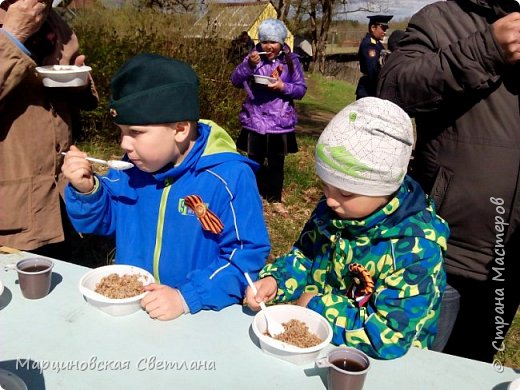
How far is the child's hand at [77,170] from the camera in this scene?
181cm

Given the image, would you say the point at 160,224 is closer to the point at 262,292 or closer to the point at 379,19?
the point at 262,292

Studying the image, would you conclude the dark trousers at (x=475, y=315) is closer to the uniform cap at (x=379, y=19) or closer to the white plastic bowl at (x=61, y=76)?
the white plastic bowl at (x=61, y=76)

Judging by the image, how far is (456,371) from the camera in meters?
1.45

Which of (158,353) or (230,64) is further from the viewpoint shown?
(230,64)

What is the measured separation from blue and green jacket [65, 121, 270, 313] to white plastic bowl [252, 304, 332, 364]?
206mm

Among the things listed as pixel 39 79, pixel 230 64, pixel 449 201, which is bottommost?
pixel 230 64

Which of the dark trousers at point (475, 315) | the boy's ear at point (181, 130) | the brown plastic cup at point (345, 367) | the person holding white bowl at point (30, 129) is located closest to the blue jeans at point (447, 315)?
the dark trousers at point (475, 315)

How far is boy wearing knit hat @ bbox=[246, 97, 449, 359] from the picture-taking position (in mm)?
1472

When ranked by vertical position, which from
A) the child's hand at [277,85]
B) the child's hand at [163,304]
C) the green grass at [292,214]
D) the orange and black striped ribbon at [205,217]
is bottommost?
the green grass at [292,214]

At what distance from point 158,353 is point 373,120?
92 centimetres

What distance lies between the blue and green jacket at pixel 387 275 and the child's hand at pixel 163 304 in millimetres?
348

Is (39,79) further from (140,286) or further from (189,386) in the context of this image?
(189,386)

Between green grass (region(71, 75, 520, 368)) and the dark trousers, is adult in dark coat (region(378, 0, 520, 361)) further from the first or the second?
green grass (region(71, 75, 520, 368))

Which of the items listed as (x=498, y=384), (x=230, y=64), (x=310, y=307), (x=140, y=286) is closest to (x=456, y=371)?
(x=498, y=384)
